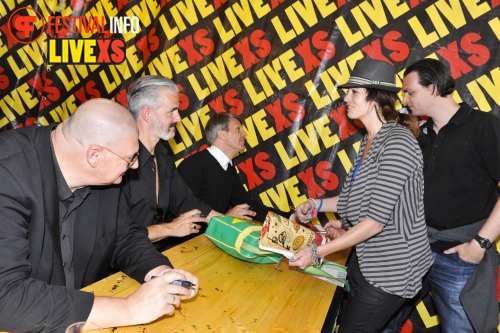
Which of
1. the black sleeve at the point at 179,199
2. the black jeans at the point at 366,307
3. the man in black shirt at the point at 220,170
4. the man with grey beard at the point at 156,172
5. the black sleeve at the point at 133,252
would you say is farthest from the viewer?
the man in black shirt at the point at 220,170

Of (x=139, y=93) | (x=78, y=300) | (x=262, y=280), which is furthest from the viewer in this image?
(x=139, y=93)

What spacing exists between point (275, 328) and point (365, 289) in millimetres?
611

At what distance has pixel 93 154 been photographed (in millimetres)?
1494

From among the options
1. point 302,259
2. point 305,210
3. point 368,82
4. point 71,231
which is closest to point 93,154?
point 71,231

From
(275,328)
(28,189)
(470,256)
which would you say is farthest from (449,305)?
(28,189)

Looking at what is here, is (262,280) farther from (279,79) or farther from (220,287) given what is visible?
(279,79)

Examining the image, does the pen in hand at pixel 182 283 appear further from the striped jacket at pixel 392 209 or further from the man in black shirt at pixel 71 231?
the striped jacket at pixel 392 209

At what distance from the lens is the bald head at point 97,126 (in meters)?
1.48

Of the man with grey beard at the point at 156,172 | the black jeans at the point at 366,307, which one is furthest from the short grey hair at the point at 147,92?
the black jeans at the point at 366,307

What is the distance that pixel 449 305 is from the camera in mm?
2488

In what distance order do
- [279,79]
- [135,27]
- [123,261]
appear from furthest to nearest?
[135,27] < [279,79] < [123,261]

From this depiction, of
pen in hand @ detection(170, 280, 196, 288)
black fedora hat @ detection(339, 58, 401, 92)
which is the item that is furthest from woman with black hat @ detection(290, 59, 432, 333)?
pen in hand @ detection(170, 280, 196, 288)

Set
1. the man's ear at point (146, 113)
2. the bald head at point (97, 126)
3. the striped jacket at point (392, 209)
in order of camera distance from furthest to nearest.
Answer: the man's ear at point (146, 113), the striped jacket at point (392, 209), the bald head at point (97, 126)

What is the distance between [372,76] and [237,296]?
1135 mm
